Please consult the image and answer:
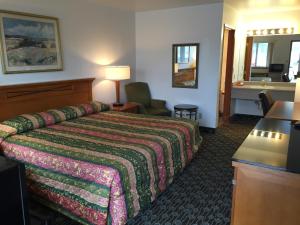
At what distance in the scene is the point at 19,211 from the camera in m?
1.16

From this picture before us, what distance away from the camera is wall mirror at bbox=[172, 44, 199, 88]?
15.4 feet

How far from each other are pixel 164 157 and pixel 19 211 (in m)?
1.61

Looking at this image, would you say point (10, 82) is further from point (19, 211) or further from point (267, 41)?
point (267, 41)

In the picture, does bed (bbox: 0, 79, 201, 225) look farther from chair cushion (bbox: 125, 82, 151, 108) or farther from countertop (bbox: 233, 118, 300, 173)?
chair cushion (bbox: 125, 82, 151, 108)

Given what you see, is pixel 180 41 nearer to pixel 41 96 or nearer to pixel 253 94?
pixel 253 94

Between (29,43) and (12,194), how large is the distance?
2653mm

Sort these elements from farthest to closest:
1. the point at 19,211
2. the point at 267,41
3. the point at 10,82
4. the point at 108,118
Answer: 1. the point at 267,41
2. the point at 108,118
3. the point at 10,82
4. the point at 19,211

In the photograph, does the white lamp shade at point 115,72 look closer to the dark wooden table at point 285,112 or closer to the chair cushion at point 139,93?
the chair cushion at point 139,93

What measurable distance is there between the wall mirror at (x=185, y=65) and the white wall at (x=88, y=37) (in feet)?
3.14

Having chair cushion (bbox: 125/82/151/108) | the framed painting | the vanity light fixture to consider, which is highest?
the vanity light fixture

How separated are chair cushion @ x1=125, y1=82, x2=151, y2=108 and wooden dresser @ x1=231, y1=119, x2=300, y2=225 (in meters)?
3.55

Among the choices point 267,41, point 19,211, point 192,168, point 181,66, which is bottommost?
point 192,168

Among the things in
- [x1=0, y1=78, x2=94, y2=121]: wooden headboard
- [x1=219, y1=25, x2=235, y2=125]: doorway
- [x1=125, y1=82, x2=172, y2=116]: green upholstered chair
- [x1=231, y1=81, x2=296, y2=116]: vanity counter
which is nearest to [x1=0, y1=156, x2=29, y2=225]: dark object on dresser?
[x1=0, y1=78, x2=94, y2=121]: wooden headboard

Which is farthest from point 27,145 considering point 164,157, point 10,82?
point 164,157
